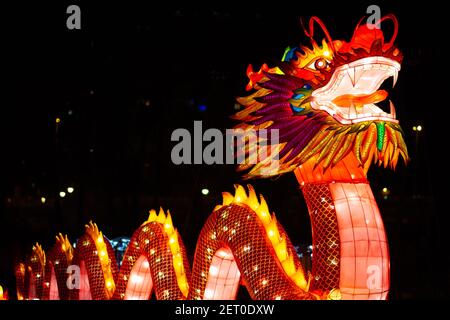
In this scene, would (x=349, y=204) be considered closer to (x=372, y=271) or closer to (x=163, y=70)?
(x=372, y=271)

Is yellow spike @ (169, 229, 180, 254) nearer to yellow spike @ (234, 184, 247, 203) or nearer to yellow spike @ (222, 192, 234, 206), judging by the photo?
yellow spike @ (222, 192, 234, 206)

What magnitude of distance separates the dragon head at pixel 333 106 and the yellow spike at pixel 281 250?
58 centimetres

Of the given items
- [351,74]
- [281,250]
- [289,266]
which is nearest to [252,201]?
[281,250]

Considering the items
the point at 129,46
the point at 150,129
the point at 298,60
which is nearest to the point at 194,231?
the point at 150,129

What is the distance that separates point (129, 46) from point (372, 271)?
24.4 feet

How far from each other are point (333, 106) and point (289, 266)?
125 cm

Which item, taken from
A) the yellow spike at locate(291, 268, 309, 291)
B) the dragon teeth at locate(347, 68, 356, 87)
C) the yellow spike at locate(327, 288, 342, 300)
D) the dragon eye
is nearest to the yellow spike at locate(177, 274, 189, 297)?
the yellow spike at locate(291, 268, 309, 291)

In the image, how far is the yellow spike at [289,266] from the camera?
4801 millimetres

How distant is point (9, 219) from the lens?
13906 millimetres

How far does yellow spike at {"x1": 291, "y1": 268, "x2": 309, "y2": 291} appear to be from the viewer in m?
4.70

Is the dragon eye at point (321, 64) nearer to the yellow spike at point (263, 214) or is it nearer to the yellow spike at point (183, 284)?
the yellow spike at point (263, 214)

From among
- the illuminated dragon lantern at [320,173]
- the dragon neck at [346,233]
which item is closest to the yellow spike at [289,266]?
the illuminated dragon lantern at [320,173]

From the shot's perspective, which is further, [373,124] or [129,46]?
[129,46]

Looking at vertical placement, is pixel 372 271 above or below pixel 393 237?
above
